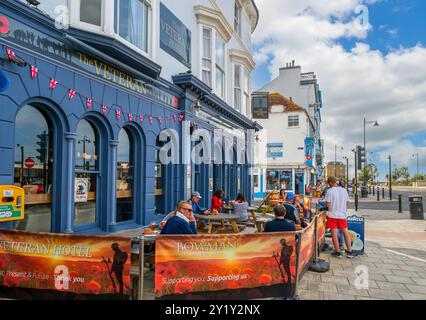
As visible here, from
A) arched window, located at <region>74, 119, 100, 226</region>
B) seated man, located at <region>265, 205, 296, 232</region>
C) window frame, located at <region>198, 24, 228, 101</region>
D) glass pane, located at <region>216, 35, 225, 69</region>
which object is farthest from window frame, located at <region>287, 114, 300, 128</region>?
seated man, located at <region>265, 205, 296, 232</region>

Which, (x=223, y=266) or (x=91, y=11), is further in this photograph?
(x=91, y=11)

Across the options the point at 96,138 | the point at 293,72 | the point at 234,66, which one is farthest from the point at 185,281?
the point at 293,72

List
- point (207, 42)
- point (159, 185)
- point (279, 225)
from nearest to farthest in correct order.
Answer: point (279, 225), point (159, 185), point (207, 42)

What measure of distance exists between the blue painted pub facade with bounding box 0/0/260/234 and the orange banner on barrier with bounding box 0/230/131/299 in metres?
1.37

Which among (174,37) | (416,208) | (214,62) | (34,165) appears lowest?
(416,208)

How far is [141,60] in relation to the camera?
764cm

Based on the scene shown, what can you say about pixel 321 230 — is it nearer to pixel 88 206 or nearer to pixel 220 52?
pixel 88 206

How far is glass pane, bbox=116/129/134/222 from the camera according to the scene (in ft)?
26.6

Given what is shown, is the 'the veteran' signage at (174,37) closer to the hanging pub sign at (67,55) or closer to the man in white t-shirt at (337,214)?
the hanging pub sign at (67,55)

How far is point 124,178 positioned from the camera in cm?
830

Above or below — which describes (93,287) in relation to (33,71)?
below

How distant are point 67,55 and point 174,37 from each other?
4.71 meters

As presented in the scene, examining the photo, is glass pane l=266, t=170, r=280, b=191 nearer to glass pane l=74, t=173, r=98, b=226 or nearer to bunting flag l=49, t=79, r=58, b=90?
glass pane l=74, t=173, r=98, b=226

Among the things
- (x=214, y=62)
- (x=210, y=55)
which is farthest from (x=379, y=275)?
(x=210, y=55)
